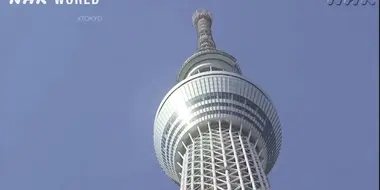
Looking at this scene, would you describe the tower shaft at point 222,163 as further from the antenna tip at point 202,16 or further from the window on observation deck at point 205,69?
the antenna tip at point 202,16

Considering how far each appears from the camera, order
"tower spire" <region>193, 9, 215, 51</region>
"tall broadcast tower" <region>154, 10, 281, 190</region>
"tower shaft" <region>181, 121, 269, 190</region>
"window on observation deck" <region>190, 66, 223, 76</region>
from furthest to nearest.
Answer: "tower spire" <region>193, 9, 215, 51</region> < "window on observation deck" <region>190, 66, 223, 76</region> < "tall broadcast tower" <region>154, 10, 281, 190</region> < "tower shaft" <region>181, 121, 269, 190</region>

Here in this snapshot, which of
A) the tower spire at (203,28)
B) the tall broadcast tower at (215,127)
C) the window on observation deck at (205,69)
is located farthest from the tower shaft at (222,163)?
the tower spire at (203,28)

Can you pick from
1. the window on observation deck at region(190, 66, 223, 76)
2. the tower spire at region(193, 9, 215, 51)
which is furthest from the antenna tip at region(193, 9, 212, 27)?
the window on observation deck at region(190, 66, 223, 76)

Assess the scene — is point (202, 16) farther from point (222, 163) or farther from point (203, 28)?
point (222, 163)

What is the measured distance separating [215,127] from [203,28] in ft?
105

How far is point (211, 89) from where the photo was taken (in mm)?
94625

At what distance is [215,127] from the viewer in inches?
3730

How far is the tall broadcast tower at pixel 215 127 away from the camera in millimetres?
90000

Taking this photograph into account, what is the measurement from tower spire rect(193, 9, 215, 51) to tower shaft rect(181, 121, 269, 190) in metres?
25.0

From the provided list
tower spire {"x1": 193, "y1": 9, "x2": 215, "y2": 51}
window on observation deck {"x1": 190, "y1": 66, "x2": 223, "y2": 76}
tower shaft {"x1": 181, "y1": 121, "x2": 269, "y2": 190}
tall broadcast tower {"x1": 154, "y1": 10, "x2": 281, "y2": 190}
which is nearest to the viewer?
tower shaft {"x1": 181, "y1": 121, "x2": 269, "y2": 190}

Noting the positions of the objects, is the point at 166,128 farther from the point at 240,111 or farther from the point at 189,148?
the point at 240,111

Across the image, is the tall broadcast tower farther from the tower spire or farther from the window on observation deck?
the tower spire

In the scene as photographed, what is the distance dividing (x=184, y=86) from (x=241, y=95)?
842cm

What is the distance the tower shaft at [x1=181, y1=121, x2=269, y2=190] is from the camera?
272 ft
